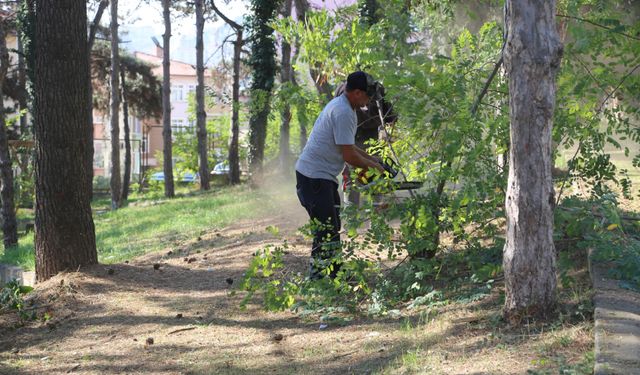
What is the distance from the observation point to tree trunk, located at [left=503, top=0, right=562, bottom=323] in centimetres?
486

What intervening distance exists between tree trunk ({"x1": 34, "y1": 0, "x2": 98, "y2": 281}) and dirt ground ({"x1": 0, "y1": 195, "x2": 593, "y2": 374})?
417 mm

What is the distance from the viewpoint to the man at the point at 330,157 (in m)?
6.74

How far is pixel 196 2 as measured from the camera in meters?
28.4

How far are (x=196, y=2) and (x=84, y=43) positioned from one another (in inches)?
792

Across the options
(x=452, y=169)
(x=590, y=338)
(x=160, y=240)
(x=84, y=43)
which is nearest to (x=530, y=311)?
(x=590, y=338)

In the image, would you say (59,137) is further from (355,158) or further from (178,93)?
(178,93)

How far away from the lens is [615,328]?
14.3ft

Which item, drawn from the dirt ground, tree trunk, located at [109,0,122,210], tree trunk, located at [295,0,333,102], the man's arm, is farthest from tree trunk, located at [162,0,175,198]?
the man's arm

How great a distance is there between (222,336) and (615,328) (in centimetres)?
318

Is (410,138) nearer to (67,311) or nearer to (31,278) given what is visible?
(67,311)

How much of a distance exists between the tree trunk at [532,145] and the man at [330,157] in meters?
1.91

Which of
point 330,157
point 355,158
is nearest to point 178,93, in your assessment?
point 330,157

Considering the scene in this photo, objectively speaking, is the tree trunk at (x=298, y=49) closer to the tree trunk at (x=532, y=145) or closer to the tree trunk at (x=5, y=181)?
the tree trunk at (x=532, y=145)

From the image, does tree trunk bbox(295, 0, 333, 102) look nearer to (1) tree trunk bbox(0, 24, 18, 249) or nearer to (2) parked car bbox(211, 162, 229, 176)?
(1) tree trunk bbox(0, 24, 18, 249)
